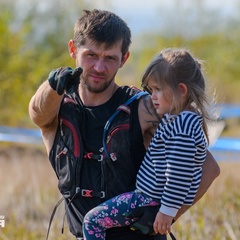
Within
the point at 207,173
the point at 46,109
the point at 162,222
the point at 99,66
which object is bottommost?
the point at 162,222

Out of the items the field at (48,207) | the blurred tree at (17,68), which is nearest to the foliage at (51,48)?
the blurred tree at (17,68)

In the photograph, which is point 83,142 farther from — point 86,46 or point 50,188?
point 50,188

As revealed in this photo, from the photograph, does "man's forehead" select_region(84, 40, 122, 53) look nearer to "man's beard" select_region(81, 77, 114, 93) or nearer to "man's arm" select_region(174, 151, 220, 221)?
"man's beard" select_region(81, 77, 114, 93)

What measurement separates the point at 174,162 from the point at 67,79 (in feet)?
2.00

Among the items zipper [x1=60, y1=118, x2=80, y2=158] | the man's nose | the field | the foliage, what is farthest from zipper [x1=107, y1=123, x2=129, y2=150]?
the foliage

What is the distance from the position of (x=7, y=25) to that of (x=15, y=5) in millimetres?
3057

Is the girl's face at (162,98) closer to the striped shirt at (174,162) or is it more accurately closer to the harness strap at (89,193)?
the striped shirt at (174,162)

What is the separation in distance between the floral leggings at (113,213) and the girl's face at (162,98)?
0.40m

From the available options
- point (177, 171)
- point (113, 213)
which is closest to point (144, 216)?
point (113, 213)

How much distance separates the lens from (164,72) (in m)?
3.99

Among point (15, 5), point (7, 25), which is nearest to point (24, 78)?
point (7, 25)

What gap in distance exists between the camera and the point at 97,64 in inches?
160

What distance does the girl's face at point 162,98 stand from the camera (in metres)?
3.97

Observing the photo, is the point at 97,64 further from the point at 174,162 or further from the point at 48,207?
the point at 48,207
